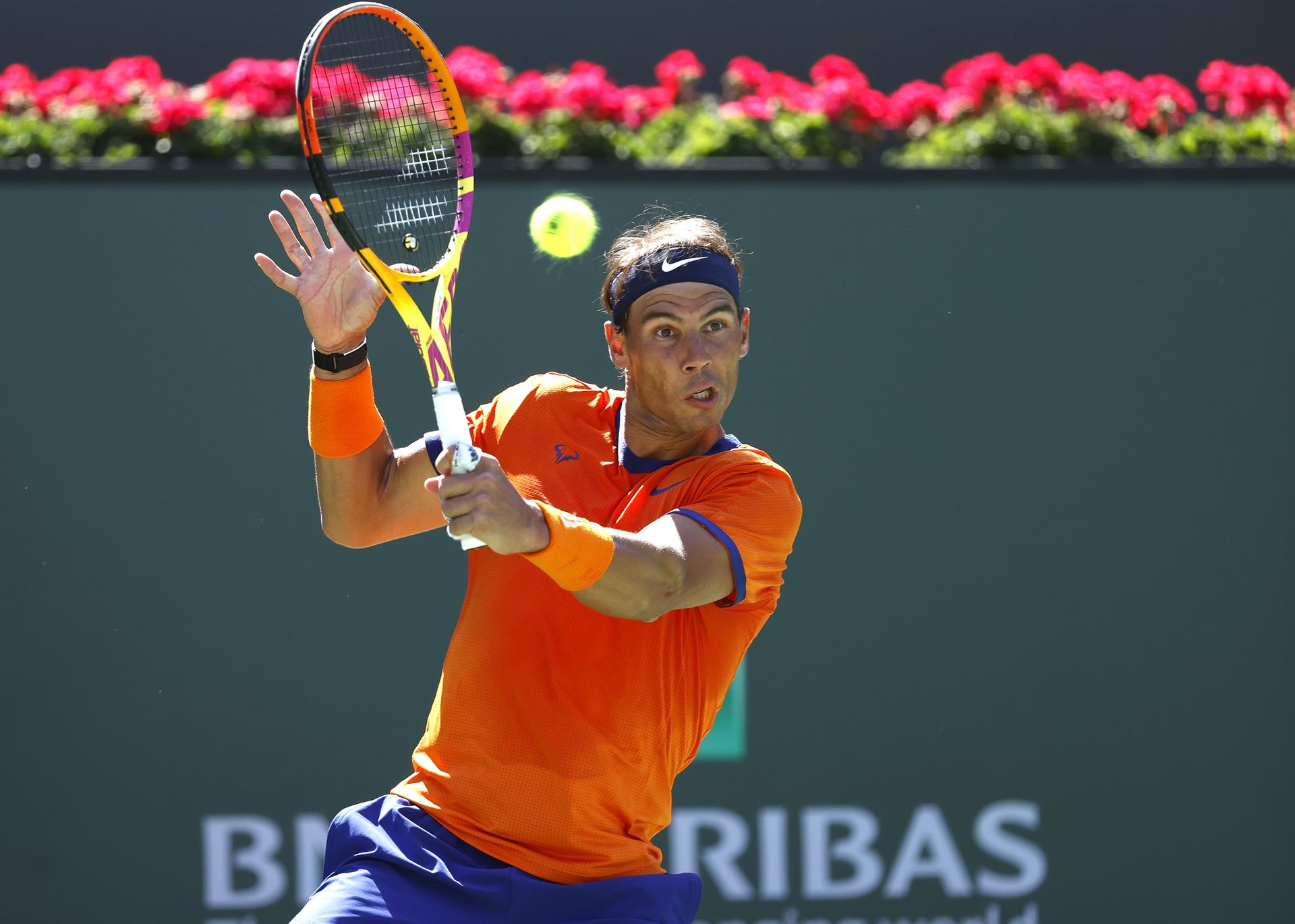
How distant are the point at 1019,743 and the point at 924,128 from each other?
81.7 inches

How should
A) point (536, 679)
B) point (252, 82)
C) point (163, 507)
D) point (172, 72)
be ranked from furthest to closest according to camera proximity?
1. point (172, 72)
2. point (252, 82)
3. point (163, 507)
4. point (536, 679)

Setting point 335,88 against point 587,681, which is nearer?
point 587,681

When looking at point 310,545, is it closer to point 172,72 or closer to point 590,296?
point 590,296

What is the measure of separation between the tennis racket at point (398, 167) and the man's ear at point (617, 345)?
30cm

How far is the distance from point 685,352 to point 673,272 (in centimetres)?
15

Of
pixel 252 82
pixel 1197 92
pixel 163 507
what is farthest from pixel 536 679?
pixel 1197 92

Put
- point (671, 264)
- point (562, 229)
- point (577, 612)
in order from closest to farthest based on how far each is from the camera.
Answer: point (577, 612) < point (671, 264) < point (562, 229)

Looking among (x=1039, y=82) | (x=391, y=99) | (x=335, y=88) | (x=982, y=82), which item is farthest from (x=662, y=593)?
(x=1039, y=82)

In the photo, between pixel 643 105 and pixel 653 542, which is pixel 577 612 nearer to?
pixel 653 542

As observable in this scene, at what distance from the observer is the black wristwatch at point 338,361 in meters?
2.55

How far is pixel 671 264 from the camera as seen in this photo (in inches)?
102

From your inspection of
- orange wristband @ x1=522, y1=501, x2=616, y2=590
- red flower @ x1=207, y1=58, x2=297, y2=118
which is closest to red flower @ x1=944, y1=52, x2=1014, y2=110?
red flower @ x1=207, y1=58, x2=297, y2=118

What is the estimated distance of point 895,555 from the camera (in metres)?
4.54

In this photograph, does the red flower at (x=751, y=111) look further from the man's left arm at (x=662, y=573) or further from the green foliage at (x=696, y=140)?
the man's left arm at (x=662, y=573)
